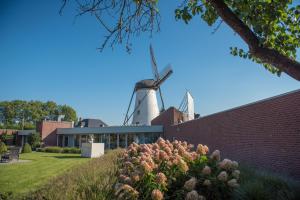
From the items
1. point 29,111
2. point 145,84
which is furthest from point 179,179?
point 29,111

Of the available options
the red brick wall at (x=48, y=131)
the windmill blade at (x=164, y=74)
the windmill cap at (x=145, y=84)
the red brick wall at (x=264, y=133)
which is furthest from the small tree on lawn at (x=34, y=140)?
the red brick wall at (x=264, y=133)

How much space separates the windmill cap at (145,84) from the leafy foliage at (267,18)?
103 ft

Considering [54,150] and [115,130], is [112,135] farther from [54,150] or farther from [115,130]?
[54,150]

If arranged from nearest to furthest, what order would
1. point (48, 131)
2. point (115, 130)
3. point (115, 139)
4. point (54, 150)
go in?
point (54, 150) → point (115, 130) → point (115, 139) → point (48, 131)

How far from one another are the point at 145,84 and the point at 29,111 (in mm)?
51299

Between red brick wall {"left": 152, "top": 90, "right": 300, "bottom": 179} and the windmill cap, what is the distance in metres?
22.1

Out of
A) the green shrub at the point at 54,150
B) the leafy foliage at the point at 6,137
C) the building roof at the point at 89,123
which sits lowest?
the green shrub at the point at 54,150

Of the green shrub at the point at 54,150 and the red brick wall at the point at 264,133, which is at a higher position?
the red brick wall at the point at 264,133

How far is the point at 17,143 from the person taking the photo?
43969 millimetres

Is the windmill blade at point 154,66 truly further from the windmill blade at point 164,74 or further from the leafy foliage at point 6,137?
the leafy foliage at point 6,137

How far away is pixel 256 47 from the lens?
248cm

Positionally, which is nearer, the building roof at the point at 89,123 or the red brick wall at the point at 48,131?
the red brick wall at the point at 48,131

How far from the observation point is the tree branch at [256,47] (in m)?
2.32

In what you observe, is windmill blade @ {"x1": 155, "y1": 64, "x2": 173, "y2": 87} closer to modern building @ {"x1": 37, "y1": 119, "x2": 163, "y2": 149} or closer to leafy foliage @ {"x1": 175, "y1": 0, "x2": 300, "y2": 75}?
modern building @ {"x1": 37, "y1": 119, "x2": 163, "y2": 149}
